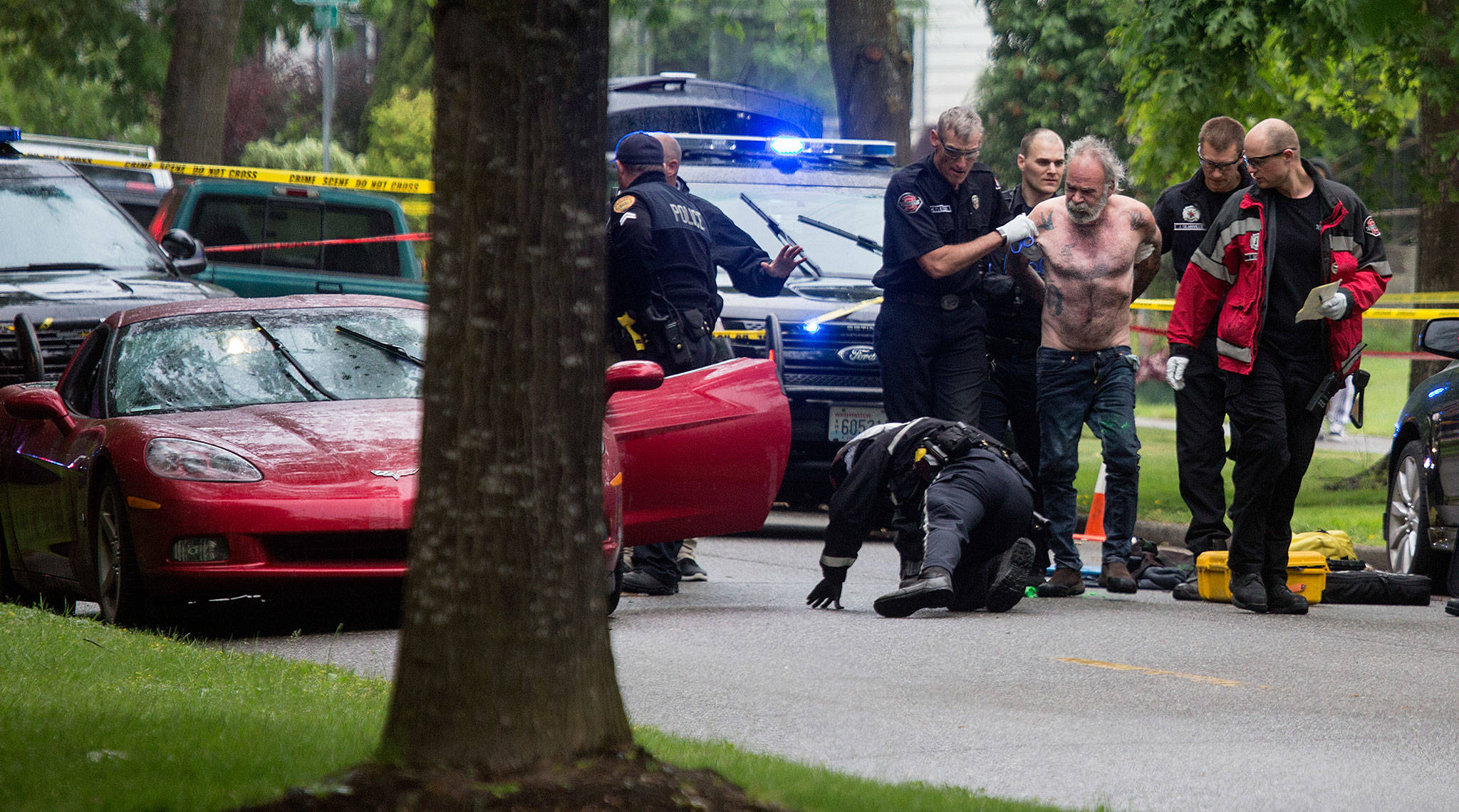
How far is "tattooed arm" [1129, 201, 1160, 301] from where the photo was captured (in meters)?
9.15

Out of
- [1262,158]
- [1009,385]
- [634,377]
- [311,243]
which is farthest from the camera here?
[311,243]

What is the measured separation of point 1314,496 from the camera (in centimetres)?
1446

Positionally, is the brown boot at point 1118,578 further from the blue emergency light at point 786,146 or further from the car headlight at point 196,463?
the blue emergency light at point 786,146

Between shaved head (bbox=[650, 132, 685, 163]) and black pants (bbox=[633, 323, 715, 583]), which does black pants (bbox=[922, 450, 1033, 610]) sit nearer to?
black pants (bbox=[633, 323, 715, 583])

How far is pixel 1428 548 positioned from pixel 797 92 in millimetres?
61365

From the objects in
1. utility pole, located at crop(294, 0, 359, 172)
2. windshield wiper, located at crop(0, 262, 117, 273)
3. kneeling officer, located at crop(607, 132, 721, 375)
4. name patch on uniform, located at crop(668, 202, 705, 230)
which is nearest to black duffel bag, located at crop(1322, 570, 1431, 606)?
kneeling officer, located at crop(607, 132, 721, 375)

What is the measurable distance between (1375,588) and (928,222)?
267cm

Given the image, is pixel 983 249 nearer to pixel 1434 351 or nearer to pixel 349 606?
pixel 1434 351

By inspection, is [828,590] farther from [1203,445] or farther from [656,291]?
[1203,445]

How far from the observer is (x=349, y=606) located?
27.7 feet

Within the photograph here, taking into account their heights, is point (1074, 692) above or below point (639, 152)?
below

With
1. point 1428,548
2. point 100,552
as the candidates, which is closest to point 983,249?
point 1428,548

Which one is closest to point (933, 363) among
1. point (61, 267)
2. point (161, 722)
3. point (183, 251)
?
point (161, 722)

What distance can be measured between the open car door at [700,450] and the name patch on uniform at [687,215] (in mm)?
1068
